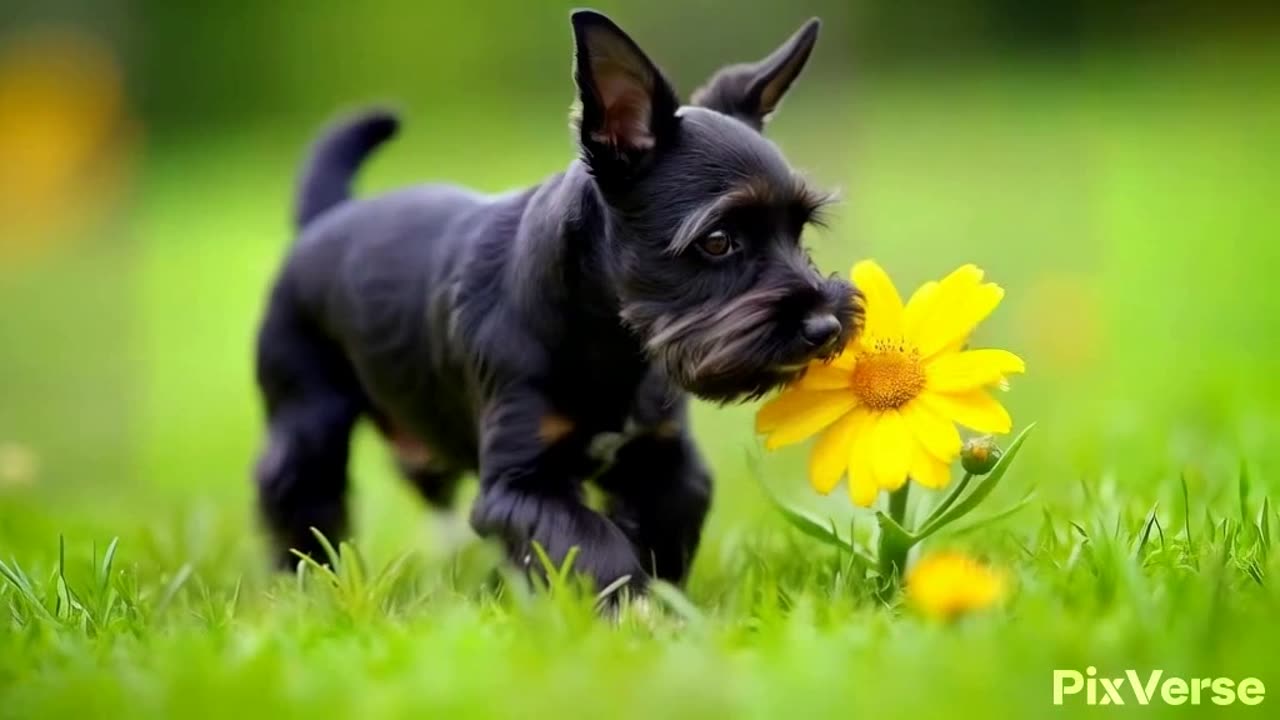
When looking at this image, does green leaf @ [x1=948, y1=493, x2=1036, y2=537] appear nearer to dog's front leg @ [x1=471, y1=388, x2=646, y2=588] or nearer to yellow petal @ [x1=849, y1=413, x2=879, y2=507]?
yellow petal @ [x1=849, y1=413, x2=879, y2=507]

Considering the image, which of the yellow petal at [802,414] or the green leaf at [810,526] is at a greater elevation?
the yellow petal at [802,414]

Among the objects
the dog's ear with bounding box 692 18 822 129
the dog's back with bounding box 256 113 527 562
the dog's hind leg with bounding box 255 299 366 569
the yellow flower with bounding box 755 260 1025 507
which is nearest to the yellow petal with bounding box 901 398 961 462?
the yellow flower with bounding box 755 260 1025 507

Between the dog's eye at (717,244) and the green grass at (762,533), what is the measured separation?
442 mm

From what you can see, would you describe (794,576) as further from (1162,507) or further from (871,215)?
(871,215)

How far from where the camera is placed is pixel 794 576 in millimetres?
2871

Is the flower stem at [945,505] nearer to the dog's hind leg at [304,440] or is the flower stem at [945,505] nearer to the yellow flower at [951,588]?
the yellow flower at [951,588]

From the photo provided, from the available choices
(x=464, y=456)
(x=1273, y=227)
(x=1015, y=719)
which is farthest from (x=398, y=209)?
(x=1273, y=227)

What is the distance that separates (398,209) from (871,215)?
8.24 meters

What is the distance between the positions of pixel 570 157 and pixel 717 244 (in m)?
11.8

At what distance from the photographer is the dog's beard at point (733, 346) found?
2.64 meters

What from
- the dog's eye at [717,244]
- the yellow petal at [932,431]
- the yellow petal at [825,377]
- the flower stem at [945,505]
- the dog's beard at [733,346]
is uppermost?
the dog's eye at [717,244]

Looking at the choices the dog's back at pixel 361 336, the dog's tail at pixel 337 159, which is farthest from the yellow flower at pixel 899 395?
the dog's tail at pixel 337 159

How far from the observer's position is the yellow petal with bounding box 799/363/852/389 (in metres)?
2.67

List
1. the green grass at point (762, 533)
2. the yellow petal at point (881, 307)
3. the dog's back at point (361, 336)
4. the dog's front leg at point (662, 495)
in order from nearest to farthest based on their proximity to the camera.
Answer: the green grass at point (762, 533)
the yellow petal at point (881, 307)
the dog's front leg at point (662, 495)
the dog's back at point (361, 336)
